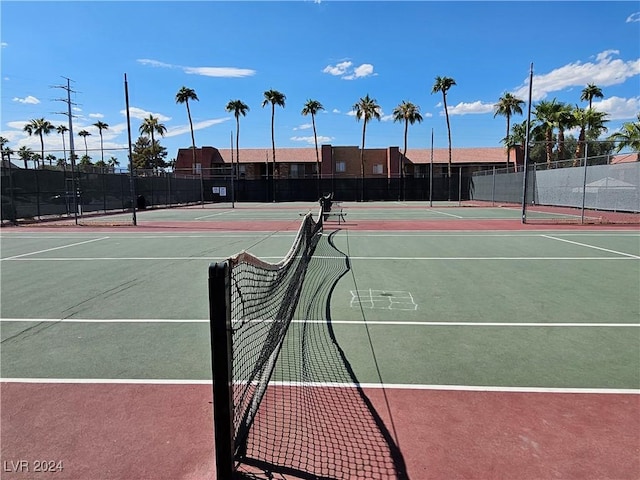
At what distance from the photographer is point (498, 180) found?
Result: 43.5 metres

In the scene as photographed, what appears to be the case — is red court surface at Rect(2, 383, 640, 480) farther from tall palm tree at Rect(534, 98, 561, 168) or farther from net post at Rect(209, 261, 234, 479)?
tall palm tree at Rect(534, 98, 561, 168)

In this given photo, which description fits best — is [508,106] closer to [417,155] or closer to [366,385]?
[417,155]

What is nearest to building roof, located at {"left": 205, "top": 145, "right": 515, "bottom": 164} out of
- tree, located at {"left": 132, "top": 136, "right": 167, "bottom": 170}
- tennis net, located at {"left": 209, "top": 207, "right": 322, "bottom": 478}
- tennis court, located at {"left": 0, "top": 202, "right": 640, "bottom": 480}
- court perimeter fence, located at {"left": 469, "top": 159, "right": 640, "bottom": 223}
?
court perimeter fence, located at {"left": 469, "top": 159, "right": 640, "bottom": 223}

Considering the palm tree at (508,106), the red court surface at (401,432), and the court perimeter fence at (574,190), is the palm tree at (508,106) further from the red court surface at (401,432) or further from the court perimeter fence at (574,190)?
the red court surface at (401,432)

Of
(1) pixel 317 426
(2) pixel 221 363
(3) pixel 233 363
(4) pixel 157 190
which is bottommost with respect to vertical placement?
(1) pixel 317 426

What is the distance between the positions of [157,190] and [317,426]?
4184 cm

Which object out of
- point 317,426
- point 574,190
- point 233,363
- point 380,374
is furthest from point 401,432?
point 574,190

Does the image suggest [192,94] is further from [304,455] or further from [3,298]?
[304,455]

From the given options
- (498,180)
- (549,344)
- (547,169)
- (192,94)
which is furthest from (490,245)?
(192,94)

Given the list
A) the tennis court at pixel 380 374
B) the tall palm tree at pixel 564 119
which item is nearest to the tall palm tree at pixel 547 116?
the tall palm tree at pixel 564 119

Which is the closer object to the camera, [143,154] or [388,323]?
[388,323]

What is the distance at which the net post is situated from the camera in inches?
103

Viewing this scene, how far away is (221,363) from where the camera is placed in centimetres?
270

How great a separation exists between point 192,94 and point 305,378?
6521cm
